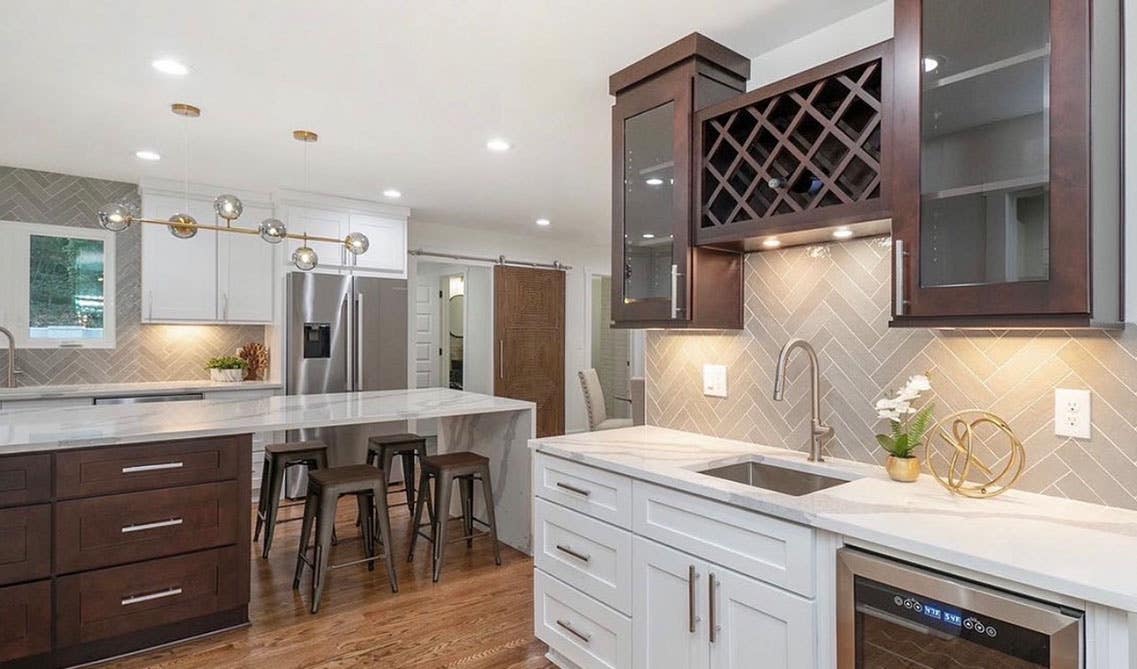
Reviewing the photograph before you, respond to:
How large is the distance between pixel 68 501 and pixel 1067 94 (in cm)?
332

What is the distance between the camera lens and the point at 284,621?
8.75 ft

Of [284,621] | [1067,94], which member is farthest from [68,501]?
[1067,94]

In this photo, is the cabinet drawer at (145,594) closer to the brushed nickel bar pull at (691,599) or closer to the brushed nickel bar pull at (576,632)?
the brushed nickel bar pull at (576,632)

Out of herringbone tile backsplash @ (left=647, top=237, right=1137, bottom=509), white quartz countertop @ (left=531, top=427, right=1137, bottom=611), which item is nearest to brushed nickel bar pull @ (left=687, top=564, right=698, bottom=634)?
white quartz countertop @ (left=531, top=427, right=1137, bottom=611)

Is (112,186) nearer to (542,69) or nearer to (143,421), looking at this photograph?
(143,421)

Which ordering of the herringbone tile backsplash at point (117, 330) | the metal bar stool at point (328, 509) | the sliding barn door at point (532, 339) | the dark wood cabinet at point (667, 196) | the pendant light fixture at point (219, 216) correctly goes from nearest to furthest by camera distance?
the dark wood cabinet at point (667, 196) < the metal bar stool at point (328, 509) < the pendant light fixture at point (219, 216) < the herringbone tile backsplash at point (117, 330) < the sliding barn door at point (532, 339)

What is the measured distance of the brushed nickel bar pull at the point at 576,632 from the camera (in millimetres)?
2115

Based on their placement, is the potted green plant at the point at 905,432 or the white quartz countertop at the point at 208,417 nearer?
the potted green plant at the point at 905,432

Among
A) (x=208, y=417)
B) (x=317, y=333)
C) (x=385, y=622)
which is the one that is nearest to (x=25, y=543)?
(x=208, y=417)

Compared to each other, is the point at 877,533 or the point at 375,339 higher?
the point at 375,339

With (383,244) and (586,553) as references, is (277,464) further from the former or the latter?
(383,244)

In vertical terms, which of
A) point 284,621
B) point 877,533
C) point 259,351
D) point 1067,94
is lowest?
point 284,621

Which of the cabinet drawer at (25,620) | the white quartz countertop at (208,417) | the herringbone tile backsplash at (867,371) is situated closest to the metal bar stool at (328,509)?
the white quartz countertop at (208,417)

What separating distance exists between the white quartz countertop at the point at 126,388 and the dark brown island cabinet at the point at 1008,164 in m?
4.46
